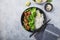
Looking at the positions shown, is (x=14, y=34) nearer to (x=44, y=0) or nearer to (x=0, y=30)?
(x=0, y=30)

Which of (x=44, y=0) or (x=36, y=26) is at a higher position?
(x=44, y=0)

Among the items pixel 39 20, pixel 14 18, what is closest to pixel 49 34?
pixel 39 20

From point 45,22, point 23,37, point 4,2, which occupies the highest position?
point 4,2

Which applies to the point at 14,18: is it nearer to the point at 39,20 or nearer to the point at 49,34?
the point at 39,20

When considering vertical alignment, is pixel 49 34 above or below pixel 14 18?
below

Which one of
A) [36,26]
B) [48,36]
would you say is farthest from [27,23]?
[48,36]

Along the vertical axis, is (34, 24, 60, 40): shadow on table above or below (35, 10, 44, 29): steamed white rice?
A: below

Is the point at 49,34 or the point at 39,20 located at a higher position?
the point at 39,20

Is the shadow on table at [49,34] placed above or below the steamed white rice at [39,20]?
below
